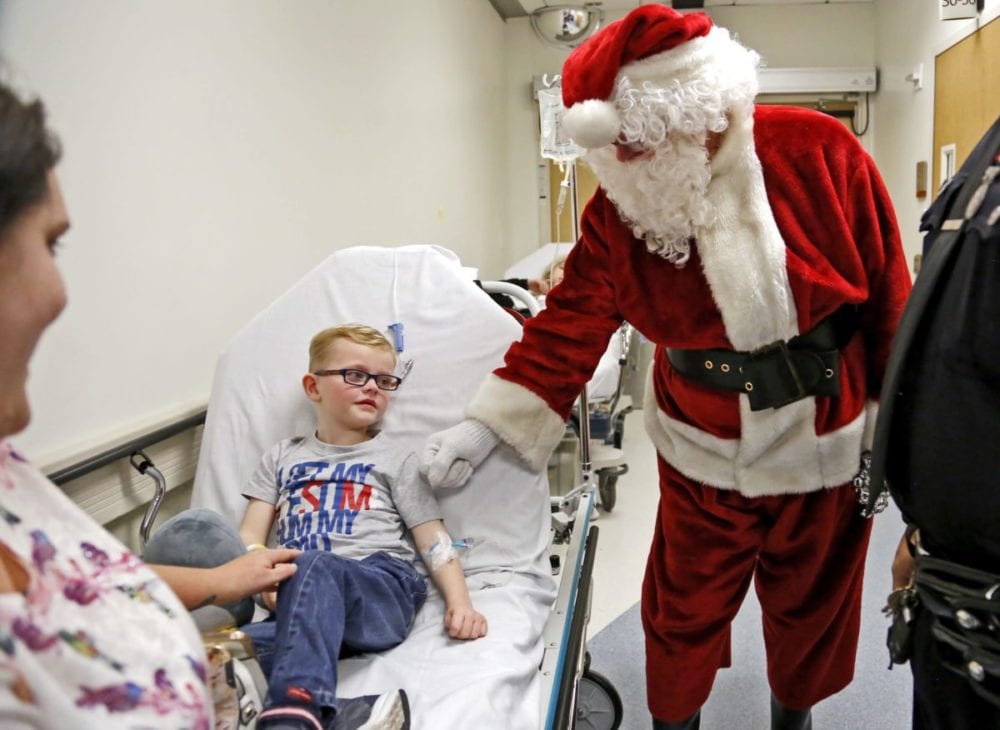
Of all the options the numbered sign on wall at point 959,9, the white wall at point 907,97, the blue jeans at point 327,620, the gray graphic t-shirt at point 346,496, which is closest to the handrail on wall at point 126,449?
the gray graphic t-shirt at point 346,496

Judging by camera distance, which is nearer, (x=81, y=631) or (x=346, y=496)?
(x=81, y=631)

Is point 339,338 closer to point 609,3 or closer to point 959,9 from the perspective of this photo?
point 959,9

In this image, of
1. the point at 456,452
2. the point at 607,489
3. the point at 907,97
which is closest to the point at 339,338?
the point at 456,452

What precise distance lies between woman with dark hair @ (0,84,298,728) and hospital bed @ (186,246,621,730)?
60 cm

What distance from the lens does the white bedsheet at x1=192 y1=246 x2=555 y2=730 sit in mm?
1353

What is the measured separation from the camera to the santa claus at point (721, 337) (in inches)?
52.3

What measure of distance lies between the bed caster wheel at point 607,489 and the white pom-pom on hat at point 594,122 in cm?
233

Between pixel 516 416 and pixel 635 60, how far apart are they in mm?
683

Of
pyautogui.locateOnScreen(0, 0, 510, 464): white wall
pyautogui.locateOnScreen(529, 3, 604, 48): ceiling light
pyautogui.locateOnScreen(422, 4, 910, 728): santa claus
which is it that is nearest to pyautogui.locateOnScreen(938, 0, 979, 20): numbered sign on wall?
pyautogui.locateOnScreen(529, 3, 604, 48): ceiling light

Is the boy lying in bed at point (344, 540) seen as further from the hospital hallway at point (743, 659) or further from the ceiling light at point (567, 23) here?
the ceiling light at point (567, 23)

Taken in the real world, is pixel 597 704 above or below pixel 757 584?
below

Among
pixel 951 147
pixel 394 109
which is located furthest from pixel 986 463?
pixel 951 147

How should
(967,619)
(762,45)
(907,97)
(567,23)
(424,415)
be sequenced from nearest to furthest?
(967,619)
(424,415)
(907,97)
(567,23)
(762,45)

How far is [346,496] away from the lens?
61.9 inches
